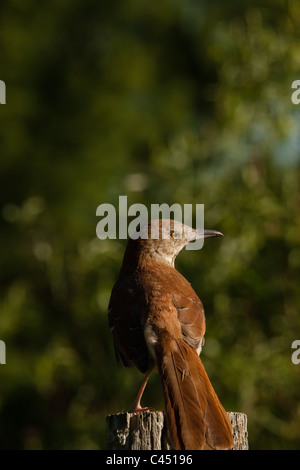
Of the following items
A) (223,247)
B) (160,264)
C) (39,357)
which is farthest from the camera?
(39,357)

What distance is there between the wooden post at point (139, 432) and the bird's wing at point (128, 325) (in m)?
0.74

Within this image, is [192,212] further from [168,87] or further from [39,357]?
[168,87]

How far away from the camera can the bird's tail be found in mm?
3969

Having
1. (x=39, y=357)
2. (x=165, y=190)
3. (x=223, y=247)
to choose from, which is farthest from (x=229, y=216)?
(x=39, y=357)

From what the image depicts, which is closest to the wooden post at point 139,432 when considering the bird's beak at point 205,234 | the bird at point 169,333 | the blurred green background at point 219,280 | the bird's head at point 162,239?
the bird at point 169,333

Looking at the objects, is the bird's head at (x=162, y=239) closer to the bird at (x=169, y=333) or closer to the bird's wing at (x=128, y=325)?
the bird at (x=169, y=333)

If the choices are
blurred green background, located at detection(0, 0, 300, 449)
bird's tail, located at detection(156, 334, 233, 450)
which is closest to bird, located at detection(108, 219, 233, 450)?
bird's tail, located at detection(156, 334, 233, 450)

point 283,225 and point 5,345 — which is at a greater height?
point 283,225

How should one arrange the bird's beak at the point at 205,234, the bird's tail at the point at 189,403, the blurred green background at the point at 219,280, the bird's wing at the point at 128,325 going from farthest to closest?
the blurred green background at the point at 219,280
the bird's beak at the point at 205,234
the bird's wing at the point at 128,325
the bird's tail at the point at 189,403

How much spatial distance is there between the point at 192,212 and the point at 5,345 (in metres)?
2.76

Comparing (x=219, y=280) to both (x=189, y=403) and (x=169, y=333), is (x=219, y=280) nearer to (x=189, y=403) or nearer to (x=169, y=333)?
(x=169, y=333)

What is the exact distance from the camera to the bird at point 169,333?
4.04 m
